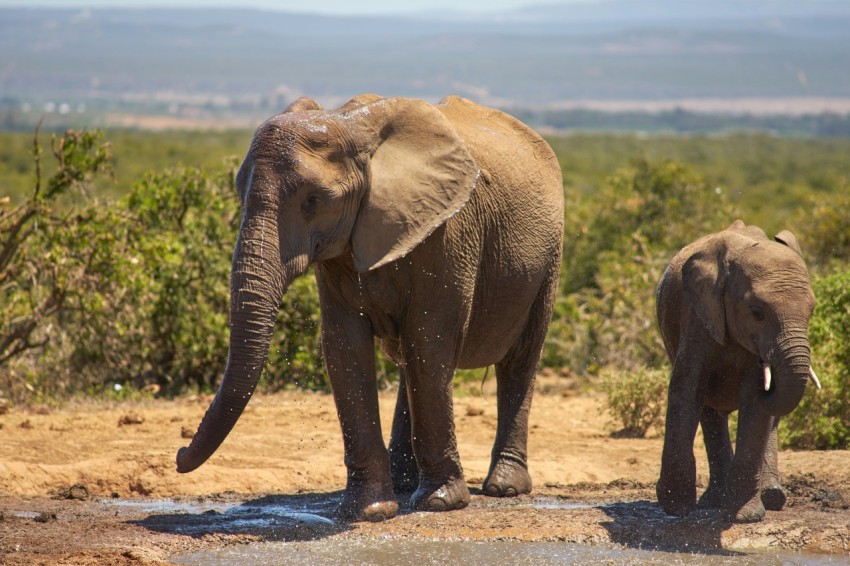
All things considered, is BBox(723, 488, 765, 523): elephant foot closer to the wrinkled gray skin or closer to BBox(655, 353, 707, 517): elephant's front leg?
the wrinkled gray skin

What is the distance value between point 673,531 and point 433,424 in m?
1.37

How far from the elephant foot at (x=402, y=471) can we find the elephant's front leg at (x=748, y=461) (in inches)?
77.0

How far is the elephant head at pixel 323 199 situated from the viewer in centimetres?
595

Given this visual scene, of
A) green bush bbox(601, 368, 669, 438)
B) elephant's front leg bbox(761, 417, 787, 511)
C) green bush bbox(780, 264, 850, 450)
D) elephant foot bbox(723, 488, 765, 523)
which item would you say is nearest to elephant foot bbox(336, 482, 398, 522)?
elephant foot bbox(723, 488, 765, 523)

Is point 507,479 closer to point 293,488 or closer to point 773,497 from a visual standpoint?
point 293,488

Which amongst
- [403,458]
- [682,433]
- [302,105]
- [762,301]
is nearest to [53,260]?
[403,458]

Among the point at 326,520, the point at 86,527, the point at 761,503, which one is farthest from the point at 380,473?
the point at 761,503

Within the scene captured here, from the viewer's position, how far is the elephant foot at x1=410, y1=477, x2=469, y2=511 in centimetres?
711

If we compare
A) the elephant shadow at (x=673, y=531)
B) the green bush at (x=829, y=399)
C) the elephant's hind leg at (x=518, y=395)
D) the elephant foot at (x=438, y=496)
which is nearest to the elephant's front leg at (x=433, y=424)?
the elephant foot at (x=438, y=496)

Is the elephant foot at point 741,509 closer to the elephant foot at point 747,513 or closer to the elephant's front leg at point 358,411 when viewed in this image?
the elephant foot at point 747,513

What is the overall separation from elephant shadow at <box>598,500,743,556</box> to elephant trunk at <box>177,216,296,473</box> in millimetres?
2139

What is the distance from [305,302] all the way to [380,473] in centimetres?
496

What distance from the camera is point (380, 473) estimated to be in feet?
22.8

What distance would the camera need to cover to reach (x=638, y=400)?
32.4ft
